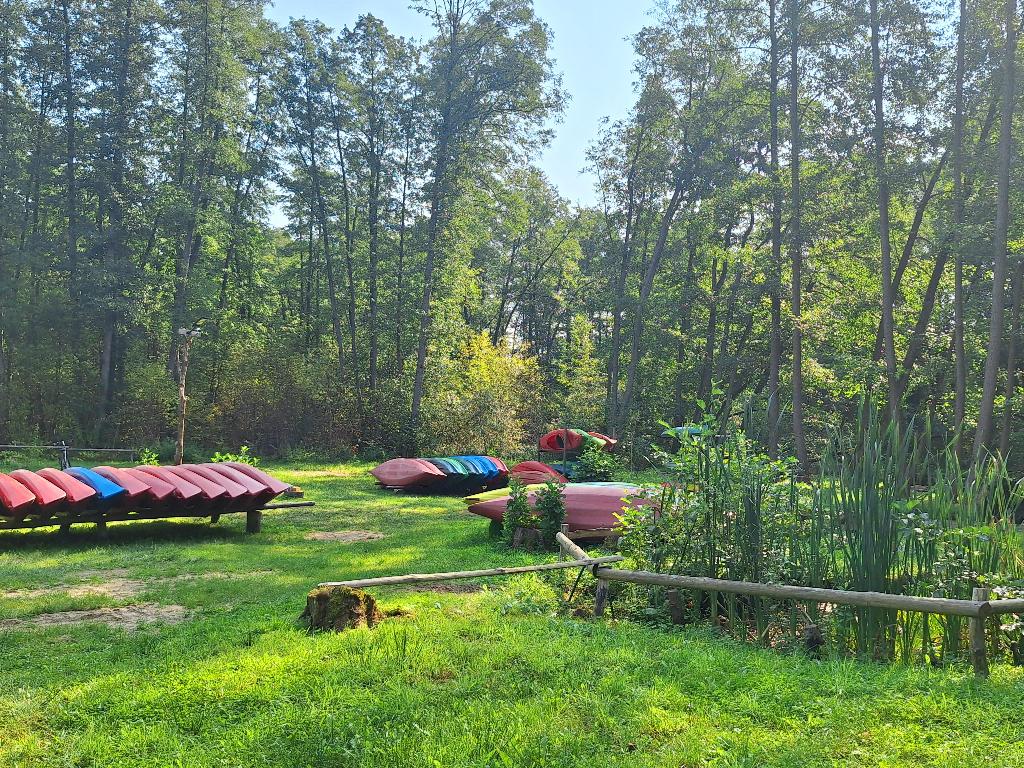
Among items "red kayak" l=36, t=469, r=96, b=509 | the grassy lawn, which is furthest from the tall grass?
"red kayak" l=36, t=469, r=96, b=509

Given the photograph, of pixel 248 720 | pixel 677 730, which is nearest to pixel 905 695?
pixel 677 730

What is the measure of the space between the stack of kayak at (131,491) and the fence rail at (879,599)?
605 cm

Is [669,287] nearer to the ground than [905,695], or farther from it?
farther from it

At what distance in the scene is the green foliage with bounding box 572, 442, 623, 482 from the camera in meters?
13.5

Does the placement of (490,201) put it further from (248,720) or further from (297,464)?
(248,720)

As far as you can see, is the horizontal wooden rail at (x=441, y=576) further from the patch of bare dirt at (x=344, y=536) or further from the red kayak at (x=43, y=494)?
the red kayak at (x=43, y=494)

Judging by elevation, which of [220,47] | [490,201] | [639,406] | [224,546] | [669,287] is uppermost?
[220,47]

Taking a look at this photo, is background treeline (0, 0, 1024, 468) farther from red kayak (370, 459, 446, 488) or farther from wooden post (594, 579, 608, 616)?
wooden post (594, 579, 608, 616)

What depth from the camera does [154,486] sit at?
28.4ft

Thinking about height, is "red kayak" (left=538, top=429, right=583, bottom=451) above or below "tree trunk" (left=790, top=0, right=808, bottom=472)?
below

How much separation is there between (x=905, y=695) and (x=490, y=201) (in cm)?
2063

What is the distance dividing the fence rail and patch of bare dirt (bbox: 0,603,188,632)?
340 centimetres

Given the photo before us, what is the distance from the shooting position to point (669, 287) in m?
25.1

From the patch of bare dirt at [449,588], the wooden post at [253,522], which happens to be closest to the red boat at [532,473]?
the wooden post at [253,522]
